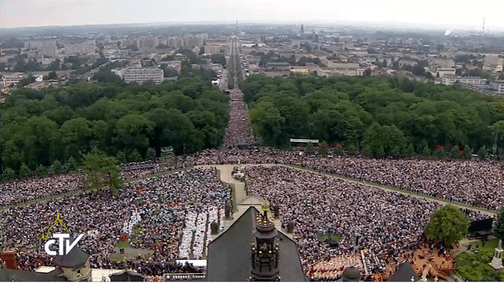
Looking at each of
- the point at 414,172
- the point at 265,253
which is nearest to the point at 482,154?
the point at 414,172

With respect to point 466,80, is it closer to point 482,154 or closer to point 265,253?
point 482,154

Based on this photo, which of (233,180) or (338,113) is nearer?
(233,180)

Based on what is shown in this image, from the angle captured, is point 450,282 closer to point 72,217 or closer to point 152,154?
point 72,217

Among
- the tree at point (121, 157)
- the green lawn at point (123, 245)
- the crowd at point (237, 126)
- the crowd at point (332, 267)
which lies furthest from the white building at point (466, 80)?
the green lawn at point (123, 245)

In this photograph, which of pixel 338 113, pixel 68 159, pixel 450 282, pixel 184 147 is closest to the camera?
pixel 450 282

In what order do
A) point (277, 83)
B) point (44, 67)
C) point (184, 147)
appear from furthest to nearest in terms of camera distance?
point (44, 67)
point (277, 83)
point (184, 147)

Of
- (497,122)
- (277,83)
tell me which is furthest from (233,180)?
(277,83)

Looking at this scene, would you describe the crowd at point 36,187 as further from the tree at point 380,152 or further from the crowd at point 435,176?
the tree at point 380,152
